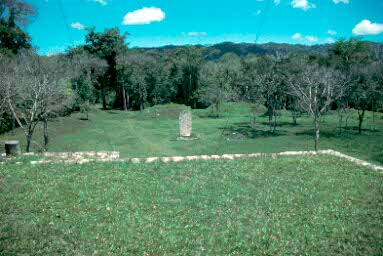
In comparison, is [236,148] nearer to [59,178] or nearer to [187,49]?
[59,178]

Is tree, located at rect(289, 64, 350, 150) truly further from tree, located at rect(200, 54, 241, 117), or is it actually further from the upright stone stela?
tree, located at rect(200, 54, 241, 117)

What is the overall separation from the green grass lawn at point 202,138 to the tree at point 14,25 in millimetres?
10011

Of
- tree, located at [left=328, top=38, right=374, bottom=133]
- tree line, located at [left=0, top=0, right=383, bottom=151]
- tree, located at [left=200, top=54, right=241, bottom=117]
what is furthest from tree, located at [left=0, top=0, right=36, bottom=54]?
tree, located at [left=328, top=38, right=374, bottom=133]

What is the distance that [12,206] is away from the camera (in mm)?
8977

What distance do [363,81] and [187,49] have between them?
122 ft

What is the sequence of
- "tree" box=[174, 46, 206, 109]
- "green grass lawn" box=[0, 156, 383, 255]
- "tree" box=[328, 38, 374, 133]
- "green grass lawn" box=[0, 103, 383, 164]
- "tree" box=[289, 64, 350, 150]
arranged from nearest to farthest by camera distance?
"green grass lawn" box=[0, 156, 383, 255] → "green grass lawn" box=[0, 103, 383, 164] → "tree" box=[289, 64, 350, 150] → "tree" box=[328, 38, 374, 133] → "tree" box=[174, 46, 206, 109]

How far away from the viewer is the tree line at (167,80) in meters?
24.7

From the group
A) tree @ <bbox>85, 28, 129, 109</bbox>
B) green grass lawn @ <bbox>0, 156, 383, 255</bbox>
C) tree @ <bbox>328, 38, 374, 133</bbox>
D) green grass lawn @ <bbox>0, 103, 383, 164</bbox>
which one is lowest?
green grass lawn @ <bbox>0, 103, 383, 164</bbox>

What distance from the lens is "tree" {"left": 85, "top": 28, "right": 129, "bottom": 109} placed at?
176ft

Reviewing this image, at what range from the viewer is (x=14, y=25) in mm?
37281

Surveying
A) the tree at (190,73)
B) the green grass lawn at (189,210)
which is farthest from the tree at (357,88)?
the tree at (190,73)

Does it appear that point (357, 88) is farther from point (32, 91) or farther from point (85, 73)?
point (85, 73)

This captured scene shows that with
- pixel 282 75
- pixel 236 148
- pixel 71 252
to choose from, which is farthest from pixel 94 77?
pixel 71 252

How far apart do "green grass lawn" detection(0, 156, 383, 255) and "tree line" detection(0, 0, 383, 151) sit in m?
10.3
